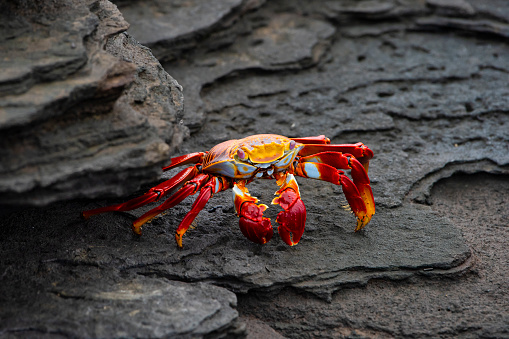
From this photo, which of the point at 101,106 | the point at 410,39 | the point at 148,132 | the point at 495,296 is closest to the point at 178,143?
the point at 148,132

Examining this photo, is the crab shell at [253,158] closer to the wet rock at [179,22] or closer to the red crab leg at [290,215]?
the red crab leg at [290,215]

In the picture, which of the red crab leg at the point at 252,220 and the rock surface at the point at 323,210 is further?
the red crab leg at the point at 252,220

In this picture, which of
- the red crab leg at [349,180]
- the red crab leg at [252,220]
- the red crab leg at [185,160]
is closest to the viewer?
the red crab leg at [252,220]

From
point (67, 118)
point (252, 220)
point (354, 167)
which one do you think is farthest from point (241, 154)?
point (67, 118)

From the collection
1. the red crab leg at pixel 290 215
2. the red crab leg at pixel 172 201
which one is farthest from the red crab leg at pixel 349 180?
the red crab leg at pixel 172 201

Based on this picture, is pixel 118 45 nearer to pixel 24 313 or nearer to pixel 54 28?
pixel 54 28

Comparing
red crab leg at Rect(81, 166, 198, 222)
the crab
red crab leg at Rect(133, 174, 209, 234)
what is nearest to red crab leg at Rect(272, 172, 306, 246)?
the crab
